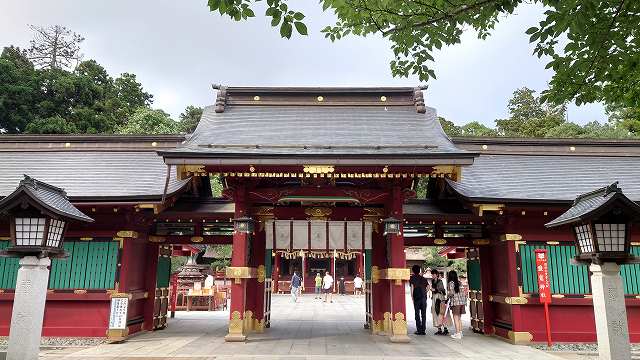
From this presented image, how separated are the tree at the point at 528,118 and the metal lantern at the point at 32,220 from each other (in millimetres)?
53638

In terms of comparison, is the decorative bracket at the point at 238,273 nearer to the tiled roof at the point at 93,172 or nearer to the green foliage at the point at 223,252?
the tiled roof at the point at 93,172

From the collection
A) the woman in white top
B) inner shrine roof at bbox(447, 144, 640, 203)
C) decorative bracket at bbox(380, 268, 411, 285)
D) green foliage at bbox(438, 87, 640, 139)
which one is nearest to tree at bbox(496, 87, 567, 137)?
green foliage at bbox(438, 87, 640, 139)

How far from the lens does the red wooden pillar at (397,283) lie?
10750 mm

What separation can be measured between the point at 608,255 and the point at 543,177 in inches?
327

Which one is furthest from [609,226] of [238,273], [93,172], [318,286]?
[318,286]

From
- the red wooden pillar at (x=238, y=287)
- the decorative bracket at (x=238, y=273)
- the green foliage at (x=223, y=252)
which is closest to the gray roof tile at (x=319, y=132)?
the red wooden pillar at (x=238, y=287)

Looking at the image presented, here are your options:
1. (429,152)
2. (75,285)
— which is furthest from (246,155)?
(75,285)

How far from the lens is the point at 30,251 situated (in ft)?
20.2

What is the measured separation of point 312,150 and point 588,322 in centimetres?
877

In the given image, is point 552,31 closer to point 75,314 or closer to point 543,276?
→ point 543,276

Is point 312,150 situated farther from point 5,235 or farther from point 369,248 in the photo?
point 5,235

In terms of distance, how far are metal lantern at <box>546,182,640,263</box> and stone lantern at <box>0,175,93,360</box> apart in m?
7.88

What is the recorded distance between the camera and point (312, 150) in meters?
11.1

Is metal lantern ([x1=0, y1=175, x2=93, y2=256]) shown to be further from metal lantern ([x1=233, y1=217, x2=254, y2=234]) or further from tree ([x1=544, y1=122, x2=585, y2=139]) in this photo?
tree ([x1=544, y1=122, x2=585, y2=139])
